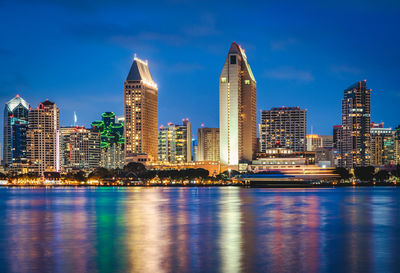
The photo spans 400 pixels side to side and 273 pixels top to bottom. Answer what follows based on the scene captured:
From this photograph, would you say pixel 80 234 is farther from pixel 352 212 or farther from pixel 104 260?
pixel 352 212

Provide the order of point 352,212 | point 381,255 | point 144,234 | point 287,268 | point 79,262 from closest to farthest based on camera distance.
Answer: point 287,268 → point 79,262 → point 381,255 → point 144,234 → point 352,212

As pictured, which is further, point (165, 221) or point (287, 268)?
point (165, 221)

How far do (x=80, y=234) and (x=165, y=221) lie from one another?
16.2m

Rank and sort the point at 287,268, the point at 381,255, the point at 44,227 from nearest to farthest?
1. the point at 287,268
2. the point at 381,255
3. the point at 44,227

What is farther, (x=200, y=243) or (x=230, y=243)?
(x=200, y=243)

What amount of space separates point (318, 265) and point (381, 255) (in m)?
7.65

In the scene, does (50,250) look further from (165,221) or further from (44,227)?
(165,221)

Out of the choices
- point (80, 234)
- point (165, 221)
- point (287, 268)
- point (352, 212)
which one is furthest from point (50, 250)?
point (352, 212)

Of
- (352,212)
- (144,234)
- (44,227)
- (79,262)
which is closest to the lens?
(79,262)

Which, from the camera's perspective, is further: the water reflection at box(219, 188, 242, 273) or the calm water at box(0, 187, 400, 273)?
the calm water at box(0, 187, 400, 273)

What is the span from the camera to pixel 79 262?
38500 mm

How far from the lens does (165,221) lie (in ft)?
228

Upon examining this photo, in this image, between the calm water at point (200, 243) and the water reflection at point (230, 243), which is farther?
the calm water at point (200, 243)

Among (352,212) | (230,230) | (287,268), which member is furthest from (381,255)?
(352,212)
